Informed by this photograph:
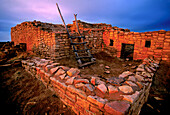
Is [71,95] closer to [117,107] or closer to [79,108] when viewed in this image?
[79,108]

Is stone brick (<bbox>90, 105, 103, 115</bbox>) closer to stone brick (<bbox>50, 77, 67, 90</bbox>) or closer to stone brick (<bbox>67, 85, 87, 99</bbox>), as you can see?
stone brick (<bbox>67, 85, 87, 99</bbox>)

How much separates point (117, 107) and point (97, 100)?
392 mm

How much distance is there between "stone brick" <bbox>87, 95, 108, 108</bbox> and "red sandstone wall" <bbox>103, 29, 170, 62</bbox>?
4533 mm

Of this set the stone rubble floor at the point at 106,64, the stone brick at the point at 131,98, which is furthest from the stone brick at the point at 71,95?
the stone rubble floor at the point at 106,64

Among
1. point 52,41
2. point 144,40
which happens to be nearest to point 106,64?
point 144,40

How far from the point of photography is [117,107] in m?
1.56

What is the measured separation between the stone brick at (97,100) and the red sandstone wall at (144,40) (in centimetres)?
453

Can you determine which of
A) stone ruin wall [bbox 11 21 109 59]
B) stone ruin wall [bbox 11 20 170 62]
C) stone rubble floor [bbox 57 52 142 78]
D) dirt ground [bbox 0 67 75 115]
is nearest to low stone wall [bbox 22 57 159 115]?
dirt ground [bbox 0 67 75 115]

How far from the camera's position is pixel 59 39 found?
4773 mm

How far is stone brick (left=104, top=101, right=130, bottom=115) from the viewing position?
1.48 metres

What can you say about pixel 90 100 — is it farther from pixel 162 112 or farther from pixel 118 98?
pixel 162 112

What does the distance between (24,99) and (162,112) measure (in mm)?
4537

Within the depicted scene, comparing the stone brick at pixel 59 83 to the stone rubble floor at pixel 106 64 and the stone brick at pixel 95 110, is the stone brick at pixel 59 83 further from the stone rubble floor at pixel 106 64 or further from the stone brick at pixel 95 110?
the stone rubble floor at pixel 106 64

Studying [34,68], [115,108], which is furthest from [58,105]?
[34,68]
